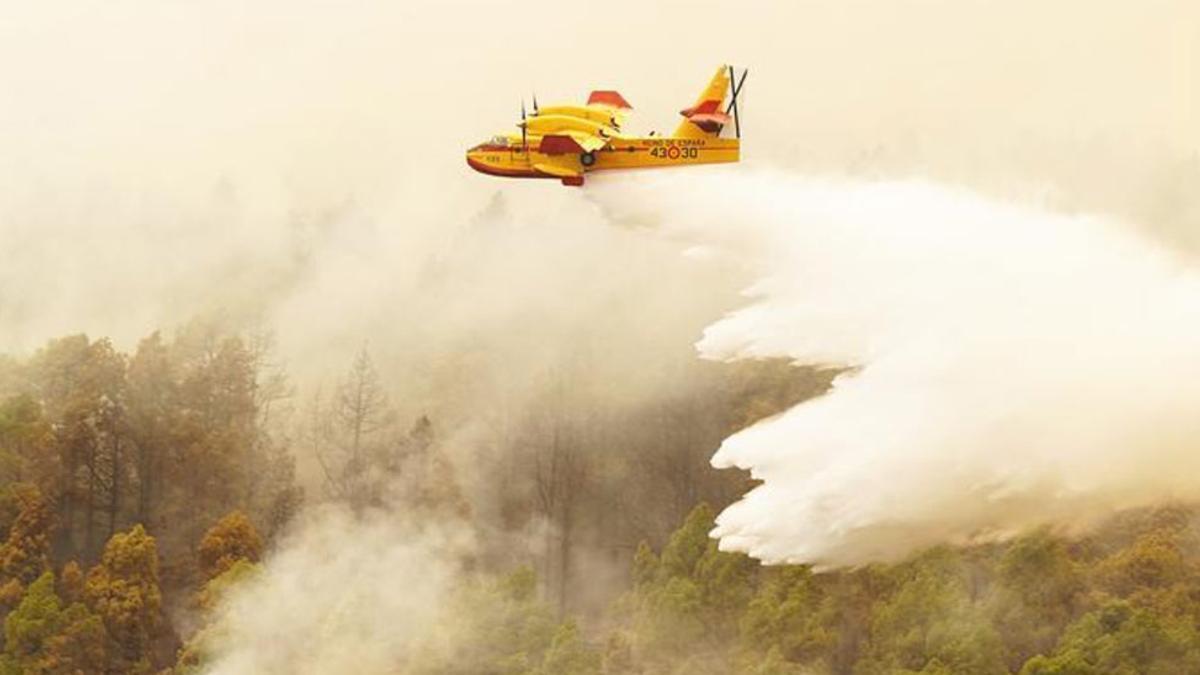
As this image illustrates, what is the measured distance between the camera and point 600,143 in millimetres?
55125

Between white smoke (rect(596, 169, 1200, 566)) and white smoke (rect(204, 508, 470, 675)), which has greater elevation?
white smoke (rect(596, 169, 1200, 566))

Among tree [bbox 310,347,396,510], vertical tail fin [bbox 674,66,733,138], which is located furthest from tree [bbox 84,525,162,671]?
vertical tail fin [bbox 674,66,733,138]

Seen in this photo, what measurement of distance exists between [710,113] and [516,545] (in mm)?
26480

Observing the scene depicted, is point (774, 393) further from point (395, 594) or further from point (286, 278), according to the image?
point (286, 278)

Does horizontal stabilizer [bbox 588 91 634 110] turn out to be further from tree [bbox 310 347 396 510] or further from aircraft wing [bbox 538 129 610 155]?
tree [bbox 310 347 396 510]

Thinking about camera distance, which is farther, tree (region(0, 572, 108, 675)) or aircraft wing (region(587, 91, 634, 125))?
tree (region(0, 572, 108, 675))

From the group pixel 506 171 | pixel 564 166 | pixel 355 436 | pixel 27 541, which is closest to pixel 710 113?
pixel 564 166

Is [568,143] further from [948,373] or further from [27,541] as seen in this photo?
[27,541]

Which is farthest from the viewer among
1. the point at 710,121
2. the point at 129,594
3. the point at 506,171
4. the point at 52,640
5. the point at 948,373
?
the point at 129,594

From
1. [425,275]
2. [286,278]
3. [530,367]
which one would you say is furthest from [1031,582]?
[286,278]

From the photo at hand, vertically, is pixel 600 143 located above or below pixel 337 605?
above

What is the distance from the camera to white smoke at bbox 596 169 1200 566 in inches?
1908

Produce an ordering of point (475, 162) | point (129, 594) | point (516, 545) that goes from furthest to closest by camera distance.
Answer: point (516, 545) < point (129, 594) < point (475, 162)

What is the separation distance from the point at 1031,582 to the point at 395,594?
2070 cm
